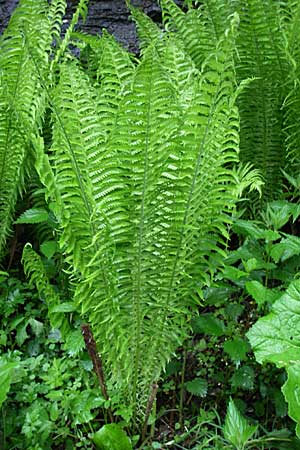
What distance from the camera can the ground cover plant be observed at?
136 cm

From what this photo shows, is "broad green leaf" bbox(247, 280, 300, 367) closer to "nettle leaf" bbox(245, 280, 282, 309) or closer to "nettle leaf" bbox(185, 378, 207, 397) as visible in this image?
"nettle leaf" bbox(245, 280, 282, 309)

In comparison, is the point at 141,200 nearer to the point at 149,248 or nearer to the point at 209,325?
the point at 149,248

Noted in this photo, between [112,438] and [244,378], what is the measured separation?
1.40ft

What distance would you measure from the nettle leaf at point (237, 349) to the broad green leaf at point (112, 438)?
37cm

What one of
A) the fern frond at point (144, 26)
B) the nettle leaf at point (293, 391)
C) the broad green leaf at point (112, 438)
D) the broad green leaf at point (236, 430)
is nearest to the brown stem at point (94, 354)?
the broad green leaf at point (112, 438)

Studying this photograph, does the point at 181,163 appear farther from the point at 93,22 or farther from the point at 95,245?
the point at 93,22

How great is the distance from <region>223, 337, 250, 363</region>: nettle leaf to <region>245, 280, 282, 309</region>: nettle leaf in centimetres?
14

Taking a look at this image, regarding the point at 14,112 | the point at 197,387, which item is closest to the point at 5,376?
the point at 197,387

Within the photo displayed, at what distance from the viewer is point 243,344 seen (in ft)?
5.32

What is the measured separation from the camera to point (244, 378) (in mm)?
1667

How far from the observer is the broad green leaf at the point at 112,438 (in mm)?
1516

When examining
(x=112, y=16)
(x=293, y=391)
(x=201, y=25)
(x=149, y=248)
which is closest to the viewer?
(x=293, y=391)

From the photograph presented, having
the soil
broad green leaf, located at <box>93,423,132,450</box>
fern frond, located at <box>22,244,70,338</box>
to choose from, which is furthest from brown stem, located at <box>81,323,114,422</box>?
the soil

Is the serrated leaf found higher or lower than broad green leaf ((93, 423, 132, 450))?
higher
